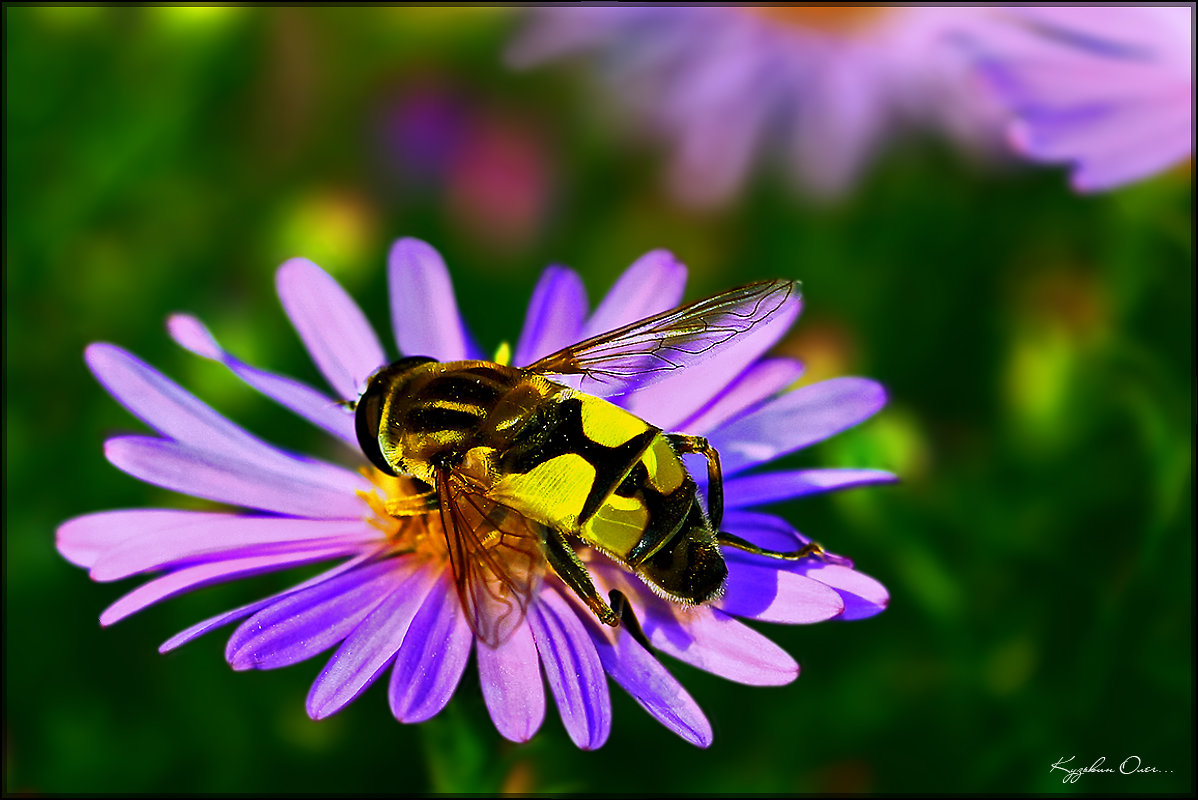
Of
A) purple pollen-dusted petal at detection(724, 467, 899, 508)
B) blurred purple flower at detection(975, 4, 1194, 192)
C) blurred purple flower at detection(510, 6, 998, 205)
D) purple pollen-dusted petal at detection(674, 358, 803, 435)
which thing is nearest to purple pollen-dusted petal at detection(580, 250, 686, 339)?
purple pollen-dusted petal at detection(674, 358, 803, 435)

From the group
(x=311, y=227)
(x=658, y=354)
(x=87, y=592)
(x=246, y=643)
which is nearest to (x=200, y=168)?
(x=311, y=227)

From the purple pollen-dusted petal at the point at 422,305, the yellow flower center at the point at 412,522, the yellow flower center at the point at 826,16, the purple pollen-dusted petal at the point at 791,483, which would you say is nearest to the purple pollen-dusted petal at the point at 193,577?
the yellow flower center at the point at 412,522

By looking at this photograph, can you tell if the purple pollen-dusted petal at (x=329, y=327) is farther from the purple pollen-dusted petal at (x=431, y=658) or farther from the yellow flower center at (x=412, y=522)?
the purple pollen-dusted petal at (x=431, y=658)

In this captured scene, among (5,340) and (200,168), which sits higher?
(200,168)

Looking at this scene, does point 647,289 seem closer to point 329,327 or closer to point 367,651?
point 329,327

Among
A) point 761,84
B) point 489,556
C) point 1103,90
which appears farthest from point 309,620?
point 761,84

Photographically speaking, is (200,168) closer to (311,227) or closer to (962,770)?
(311,227)
